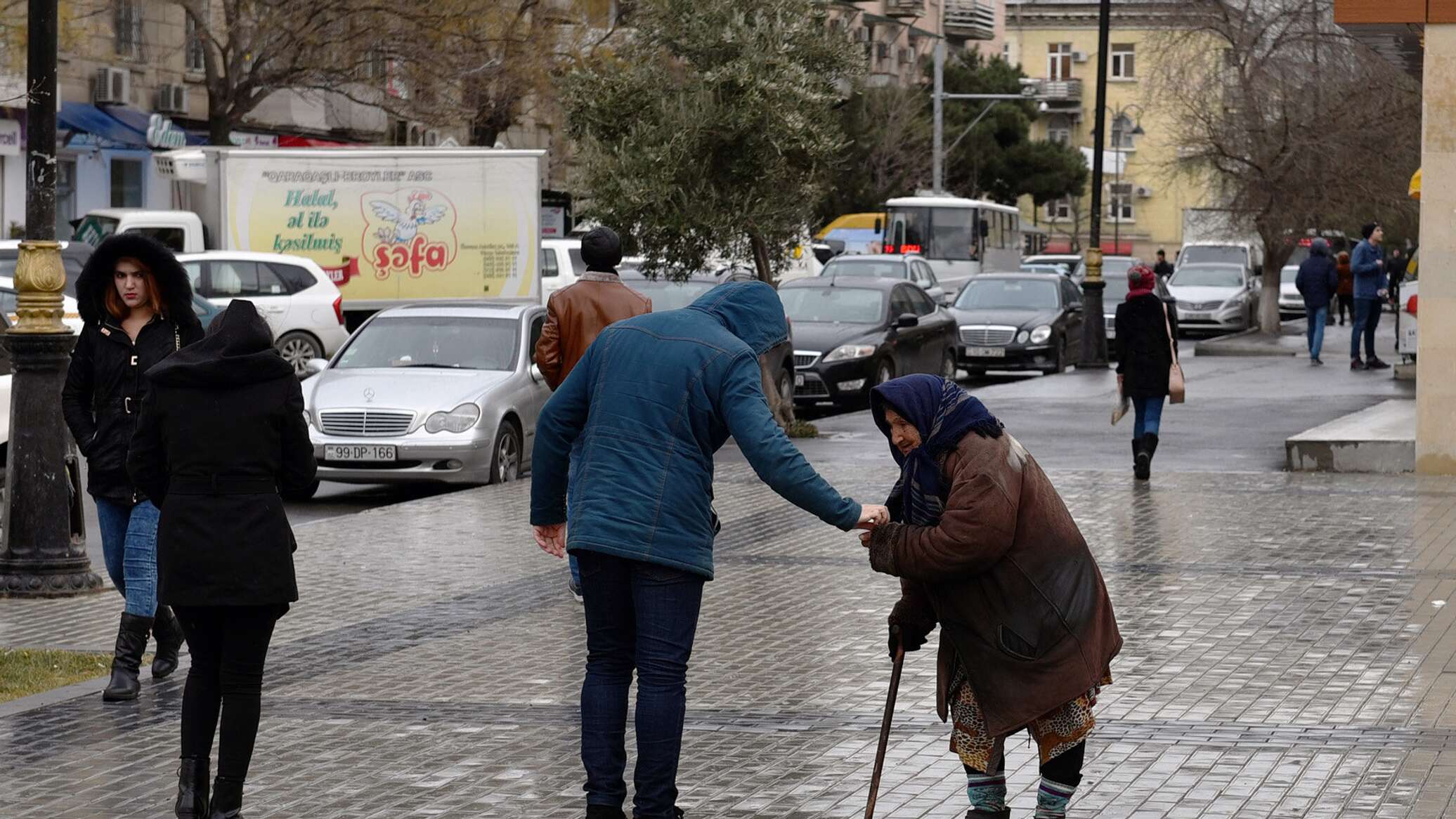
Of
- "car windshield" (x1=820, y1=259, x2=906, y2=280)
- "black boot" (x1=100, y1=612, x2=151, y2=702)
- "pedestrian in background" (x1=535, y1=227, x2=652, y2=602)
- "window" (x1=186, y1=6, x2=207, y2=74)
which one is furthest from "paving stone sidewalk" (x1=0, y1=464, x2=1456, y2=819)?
"window" (x1=186, y1=6, x2=207, y2=74)

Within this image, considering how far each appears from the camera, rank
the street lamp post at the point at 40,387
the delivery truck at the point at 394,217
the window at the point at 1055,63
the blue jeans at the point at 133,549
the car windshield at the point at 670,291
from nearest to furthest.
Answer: the blue jeans at the point at 133,549
the street lamp post at the point at 40,387
the car windshield at the point at 670,291
the delivery truck at the point at 394,217
the window at the point at 1055,63

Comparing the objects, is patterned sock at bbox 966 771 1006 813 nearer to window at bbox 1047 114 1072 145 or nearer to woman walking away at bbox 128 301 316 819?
woman walking away at bbox 128 301 316 819

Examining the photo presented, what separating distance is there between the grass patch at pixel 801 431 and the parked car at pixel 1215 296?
25609 millimetres

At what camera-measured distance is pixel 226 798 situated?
5996mm

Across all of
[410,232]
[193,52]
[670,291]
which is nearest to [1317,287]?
[670,291]

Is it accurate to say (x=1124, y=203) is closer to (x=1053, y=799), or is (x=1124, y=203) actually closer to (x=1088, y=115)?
(x=1088, y=115)

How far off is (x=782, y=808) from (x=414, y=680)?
8.15 feet

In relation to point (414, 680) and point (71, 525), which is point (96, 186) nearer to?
point (71, 525)

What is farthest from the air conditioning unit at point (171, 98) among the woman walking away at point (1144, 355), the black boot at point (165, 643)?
the black boot at point (165, 643)

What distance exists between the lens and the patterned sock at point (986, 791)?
576 cm

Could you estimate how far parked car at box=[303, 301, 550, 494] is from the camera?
15.3 meters

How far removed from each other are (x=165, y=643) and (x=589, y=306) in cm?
266

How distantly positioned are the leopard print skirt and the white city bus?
42.6 meters

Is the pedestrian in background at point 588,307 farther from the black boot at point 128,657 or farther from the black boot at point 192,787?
the black boot at point 192,787
